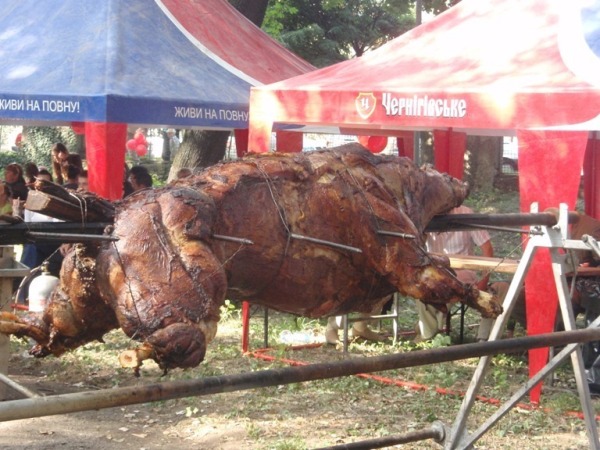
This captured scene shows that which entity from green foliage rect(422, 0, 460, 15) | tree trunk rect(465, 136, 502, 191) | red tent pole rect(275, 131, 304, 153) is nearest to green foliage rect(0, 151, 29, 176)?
green foliage rect(422, 0, 460, 15)

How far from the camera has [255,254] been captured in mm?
3396

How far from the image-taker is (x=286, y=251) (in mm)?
3469

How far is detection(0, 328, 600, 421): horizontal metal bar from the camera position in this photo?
2.53 meters

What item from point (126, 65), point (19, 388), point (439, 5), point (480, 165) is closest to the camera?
point (19, 388)

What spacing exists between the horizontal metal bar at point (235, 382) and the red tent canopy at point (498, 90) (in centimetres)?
247

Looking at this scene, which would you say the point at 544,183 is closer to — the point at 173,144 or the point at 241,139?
the point at 241,139

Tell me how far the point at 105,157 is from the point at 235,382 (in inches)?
205

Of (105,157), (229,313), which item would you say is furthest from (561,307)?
(229,313)

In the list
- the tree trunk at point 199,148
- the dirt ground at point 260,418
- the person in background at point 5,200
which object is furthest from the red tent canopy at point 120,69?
the tree trunk at point 199,148

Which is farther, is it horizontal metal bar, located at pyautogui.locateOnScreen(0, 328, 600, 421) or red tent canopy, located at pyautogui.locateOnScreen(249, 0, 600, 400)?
red tent canopy, located at pyautogui.locateOnScreen(249, 0, 600, 400)

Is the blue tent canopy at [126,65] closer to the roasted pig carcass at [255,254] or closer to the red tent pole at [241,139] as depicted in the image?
the red tent pole at [241,139]

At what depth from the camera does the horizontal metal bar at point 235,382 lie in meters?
2.53

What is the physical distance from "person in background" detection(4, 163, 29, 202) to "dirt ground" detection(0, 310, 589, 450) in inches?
121

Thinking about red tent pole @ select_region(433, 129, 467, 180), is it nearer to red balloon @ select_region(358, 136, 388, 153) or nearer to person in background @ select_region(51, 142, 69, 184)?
red balloon @ select_region(358, 136, 388, 153)
